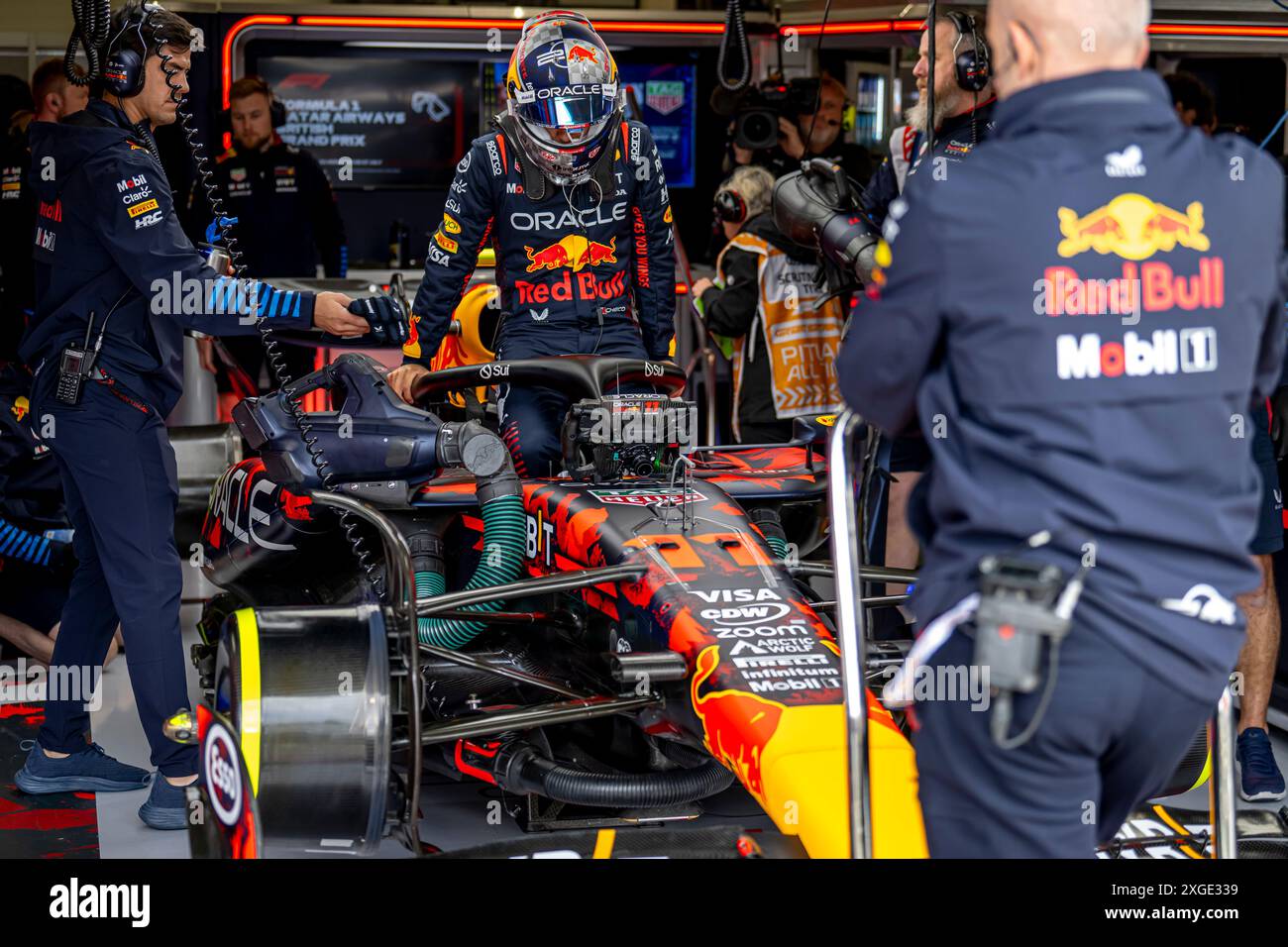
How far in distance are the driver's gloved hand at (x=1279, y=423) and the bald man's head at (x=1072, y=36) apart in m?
2.57

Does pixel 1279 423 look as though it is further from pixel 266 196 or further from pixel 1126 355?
pixel 266 196

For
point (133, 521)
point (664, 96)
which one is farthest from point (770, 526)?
point (664, 96)

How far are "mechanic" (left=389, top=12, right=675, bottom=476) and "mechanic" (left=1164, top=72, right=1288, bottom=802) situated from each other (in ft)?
5.19

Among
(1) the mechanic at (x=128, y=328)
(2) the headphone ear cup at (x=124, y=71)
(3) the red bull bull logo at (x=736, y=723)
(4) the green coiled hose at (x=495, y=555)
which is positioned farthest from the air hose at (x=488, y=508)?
(2) the headphone ear cup at (x=124, y=71)

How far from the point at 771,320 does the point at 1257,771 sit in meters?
2.63

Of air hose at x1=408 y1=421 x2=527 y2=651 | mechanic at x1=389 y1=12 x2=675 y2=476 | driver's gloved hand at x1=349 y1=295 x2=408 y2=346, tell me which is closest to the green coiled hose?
air hose at x1=408 y1=421 x2=527 y2=651

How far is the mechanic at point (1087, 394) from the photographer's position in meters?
1.85

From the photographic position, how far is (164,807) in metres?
3.98

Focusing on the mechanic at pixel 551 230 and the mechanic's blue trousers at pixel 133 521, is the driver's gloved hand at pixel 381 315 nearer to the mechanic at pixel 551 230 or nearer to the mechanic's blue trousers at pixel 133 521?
the mechanic at pixel 551 230

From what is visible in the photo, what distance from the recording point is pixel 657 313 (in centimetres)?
485
